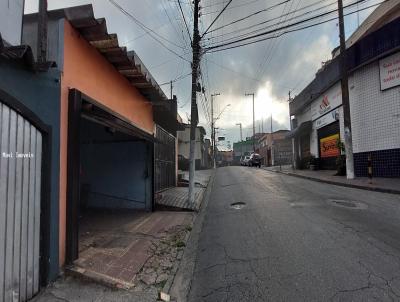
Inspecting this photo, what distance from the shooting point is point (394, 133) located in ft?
58.8

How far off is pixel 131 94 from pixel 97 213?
4.03 m

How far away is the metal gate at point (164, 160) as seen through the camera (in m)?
15.6

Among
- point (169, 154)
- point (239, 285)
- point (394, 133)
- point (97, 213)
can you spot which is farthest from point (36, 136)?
point (394, 133)

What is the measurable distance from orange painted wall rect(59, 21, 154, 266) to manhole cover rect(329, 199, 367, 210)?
690 centimetres

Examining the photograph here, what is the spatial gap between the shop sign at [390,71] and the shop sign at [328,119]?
585 cm

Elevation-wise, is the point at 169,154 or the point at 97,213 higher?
the point at 169,154

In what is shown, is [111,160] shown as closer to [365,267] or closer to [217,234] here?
[217,234]

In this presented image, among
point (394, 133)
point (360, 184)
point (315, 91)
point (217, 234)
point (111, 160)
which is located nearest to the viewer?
point (217, 234)

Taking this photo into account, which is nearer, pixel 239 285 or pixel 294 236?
pixel 239 285

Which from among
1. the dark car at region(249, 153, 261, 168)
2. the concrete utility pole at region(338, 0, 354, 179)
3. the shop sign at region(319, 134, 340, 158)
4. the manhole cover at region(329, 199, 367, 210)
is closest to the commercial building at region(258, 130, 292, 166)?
the dark car at region(249, 153, 261, 168)

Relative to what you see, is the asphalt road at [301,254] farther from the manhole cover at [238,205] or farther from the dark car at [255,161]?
the dark car at [255,161]

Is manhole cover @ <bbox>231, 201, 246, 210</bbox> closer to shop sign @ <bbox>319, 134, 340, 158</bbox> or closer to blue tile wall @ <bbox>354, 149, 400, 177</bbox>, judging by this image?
blue tile wall @ <bbox>354, 149, 400, 177</bbox>

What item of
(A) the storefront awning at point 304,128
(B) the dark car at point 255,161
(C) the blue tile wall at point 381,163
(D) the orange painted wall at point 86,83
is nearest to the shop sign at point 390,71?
(C) the blue tile wall at point 381,163

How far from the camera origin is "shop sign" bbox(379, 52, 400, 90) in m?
17.7
